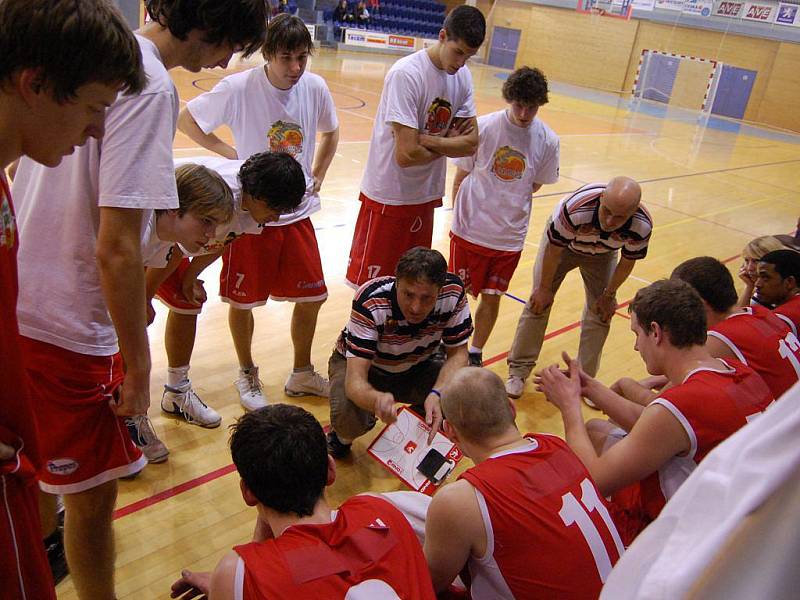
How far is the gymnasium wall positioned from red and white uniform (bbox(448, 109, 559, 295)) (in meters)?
21.6

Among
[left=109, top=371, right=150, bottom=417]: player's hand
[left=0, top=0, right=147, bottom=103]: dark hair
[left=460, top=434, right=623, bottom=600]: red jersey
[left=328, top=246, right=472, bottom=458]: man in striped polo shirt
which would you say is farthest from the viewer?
[left=328, top=246, right=472, bottom=458]: man in striped polo shirt

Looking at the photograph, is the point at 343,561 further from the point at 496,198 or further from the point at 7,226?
the point at 496,198

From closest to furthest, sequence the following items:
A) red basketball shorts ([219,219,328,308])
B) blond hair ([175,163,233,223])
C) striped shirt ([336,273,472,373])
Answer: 1. blond hair ([175,163,233,223])
2. striped shirt ([336,273,472,373])
3. red basketball shorts ([219,219,328,308])

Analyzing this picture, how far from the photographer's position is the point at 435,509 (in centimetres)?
181

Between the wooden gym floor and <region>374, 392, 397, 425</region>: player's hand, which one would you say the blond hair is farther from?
the wooden gym floor

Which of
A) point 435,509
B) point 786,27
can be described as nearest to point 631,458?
point 435,509

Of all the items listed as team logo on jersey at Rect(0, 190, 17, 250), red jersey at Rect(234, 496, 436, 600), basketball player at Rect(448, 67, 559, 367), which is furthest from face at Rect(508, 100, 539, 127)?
team logo on jersey at Rect(0, 190, 17, 250)

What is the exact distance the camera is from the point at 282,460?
1.64 metres

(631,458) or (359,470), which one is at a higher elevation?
(631,458)

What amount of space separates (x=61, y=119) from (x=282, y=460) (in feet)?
3.08

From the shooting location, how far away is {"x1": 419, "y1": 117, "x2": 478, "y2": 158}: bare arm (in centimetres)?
370

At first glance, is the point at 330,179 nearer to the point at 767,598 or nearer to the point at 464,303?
the point at 464,303

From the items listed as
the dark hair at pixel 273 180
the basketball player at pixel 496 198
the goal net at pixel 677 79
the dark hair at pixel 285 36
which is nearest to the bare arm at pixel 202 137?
the dark hair at pixel 285 36

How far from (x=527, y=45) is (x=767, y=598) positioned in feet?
94.8
